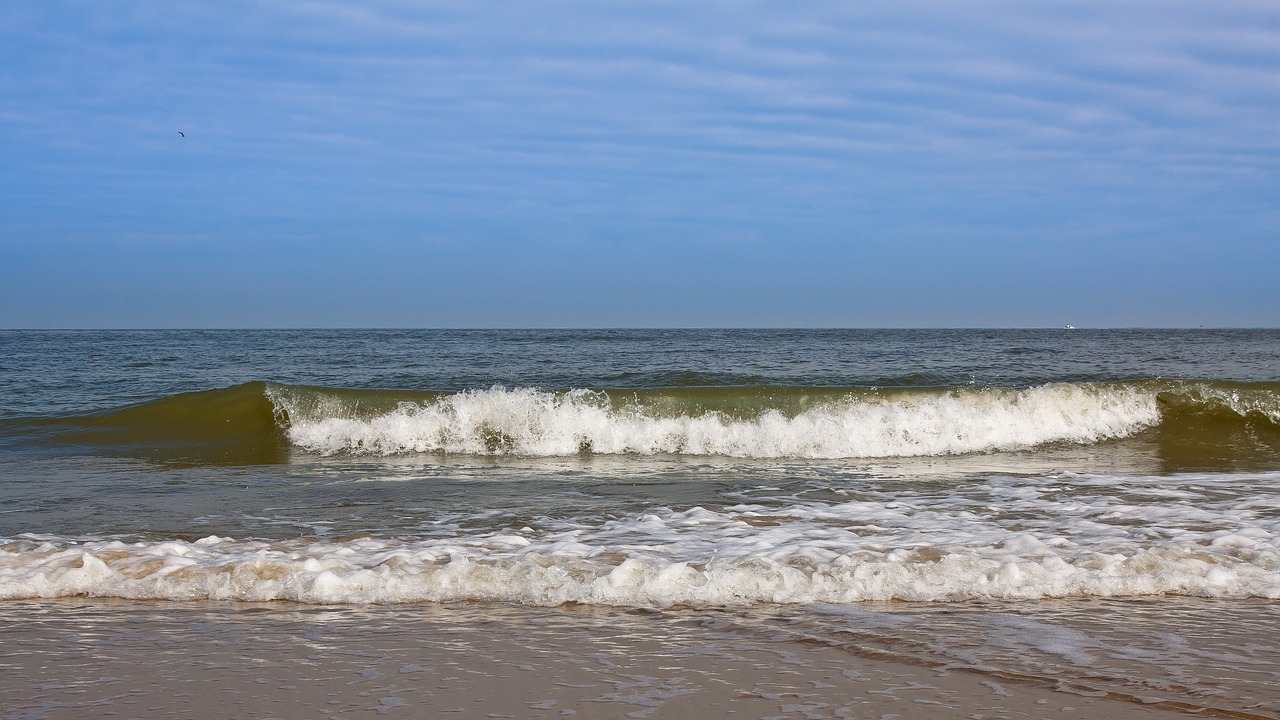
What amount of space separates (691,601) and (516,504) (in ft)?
9.29

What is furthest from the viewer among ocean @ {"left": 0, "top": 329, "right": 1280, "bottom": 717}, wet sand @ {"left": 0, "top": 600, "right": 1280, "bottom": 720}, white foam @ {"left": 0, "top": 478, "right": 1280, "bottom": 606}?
white foam @ {"left": 0, "top": 478, "right": 1280, "bottom": 606}

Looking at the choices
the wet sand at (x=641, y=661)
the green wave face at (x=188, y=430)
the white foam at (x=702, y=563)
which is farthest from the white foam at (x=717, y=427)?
the wet sand at (x=641, y=661)

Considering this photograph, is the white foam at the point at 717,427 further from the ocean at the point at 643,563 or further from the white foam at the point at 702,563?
the white foam at the point at 702,563

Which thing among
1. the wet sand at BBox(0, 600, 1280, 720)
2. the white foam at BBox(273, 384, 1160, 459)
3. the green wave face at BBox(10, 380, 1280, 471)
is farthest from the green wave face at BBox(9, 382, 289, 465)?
the wet sand at BBox(0, 600, 1280, 720)

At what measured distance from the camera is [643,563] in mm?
4465

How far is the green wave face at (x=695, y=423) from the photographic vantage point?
36.3 feet

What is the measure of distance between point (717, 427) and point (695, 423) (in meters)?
0.29

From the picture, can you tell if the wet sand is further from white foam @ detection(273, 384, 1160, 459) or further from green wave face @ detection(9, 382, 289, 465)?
white foam @ detection(273, 384, 1160, 459)

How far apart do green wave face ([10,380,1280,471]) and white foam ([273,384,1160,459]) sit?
0.02 meters

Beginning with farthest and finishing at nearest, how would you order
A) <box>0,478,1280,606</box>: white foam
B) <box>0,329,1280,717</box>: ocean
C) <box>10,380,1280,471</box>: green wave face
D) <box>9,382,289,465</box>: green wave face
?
<box>10,380,1280,471</box>: green wave face
<box>9,382,289,465</box>: green wave face
<box>0,478,1280,606</box>: white foam
<box>0,329,1280,717</box>: ocean

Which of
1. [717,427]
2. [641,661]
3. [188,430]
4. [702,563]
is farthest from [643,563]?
[188,430]

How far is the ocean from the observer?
116 inches

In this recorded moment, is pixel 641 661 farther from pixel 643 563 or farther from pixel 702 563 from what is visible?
pixel 702 563

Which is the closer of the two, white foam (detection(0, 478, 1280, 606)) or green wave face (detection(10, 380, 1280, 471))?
white foam (detection(0, 478, 1280, 606))
